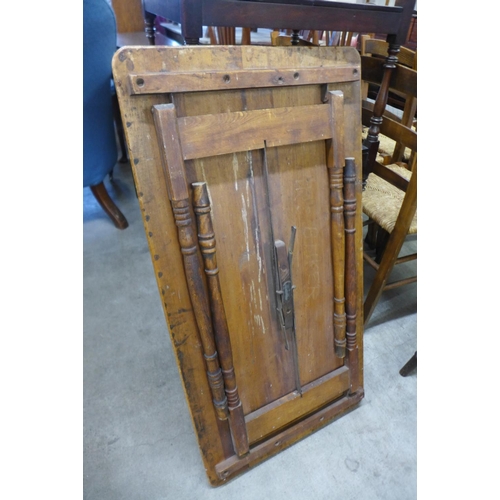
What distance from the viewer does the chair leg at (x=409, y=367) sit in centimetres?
129

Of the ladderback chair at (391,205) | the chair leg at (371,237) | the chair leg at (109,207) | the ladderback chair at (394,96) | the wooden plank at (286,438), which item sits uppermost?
the ladderback chair at (394,96)

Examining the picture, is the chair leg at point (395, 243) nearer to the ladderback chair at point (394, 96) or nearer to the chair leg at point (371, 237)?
the ladderback chair at point (394, 96)

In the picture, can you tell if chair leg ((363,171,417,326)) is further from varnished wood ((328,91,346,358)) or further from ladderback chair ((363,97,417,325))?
varnished wood ((328,91,346,358))

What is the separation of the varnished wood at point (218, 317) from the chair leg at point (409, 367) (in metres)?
0.66

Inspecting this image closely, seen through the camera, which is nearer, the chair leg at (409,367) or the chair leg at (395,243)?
the chair leg at (395,243)

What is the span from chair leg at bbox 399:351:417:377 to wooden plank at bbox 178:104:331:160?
87 cm

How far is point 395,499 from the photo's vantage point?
101 centimetres

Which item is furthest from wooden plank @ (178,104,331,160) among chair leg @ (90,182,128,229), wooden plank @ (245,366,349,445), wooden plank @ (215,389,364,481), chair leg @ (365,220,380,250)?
chair leg @ (90,182,128,229)

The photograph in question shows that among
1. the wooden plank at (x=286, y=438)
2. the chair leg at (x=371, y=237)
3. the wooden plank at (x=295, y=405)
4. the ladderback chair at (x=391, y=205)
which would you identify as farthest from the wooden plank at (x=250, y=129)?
the chair leg at (x=371, y=237)

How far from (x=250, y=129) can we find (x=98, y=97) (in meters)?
1.31

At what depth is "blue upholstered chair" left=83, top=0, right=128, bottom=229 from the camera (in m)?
1.56

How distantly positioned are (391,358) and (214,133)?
1.11m

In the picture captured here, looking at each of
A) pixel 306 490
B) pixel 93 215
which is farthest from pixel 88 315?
pixel 306 490

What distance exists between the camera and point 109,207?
2.24 metres
